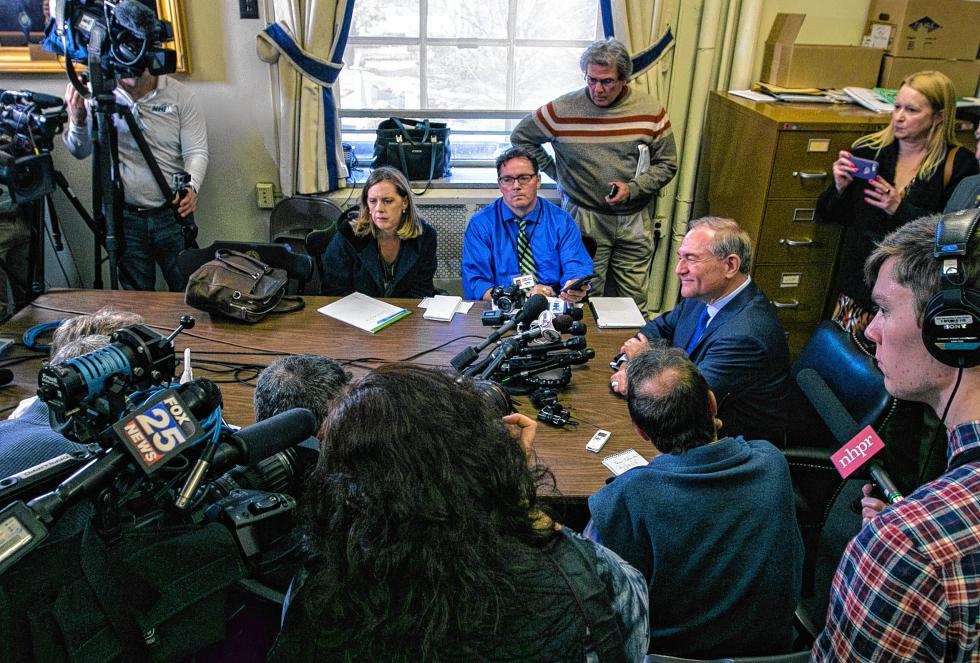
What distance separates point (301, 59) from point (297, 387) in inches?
101

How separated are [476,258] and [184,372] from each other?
1.46m

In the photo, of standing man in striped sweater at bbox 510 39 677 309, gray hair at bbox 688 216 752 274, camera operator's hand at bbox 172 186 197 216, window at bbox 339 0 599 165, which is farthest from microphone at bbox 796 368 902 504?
camera operator's hand at bbox 172 186 197 216

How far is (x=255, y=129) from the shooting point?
12.4 ft

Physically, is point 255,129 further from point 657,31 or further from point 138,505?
point 138,505

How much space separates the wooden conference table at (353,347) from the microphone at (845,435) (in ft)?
1.80

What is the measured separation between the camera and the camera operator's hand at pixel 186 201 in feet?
10.8

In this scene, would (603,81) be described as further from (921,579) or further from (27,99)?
(921,579)

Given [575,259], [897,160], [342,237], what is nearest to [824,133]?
[897,160]

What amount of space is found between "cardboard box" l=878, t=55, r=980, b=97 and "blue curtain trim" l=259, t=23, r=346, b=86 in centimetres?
289

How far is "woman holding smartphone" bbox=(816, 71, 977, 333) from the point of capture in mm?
2863

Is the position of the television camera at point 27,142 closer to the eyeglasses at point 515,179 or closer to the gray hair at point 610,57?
the eyeglasses at point 515,179

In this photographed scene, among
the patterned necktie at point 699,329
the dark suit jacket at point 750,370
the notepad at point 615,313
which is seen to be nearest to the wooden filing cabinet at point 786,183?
the notepad at point 615,313

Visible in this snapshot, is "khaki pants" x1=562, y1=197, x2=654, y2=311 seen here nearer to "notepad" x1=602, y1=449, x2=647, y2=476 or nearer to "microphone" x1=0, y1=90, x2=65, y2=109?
"notepad" x1=602, y1=449, x2=647, y2=476

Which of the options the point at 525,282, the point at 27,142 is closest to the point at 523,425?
the point at 525,282
